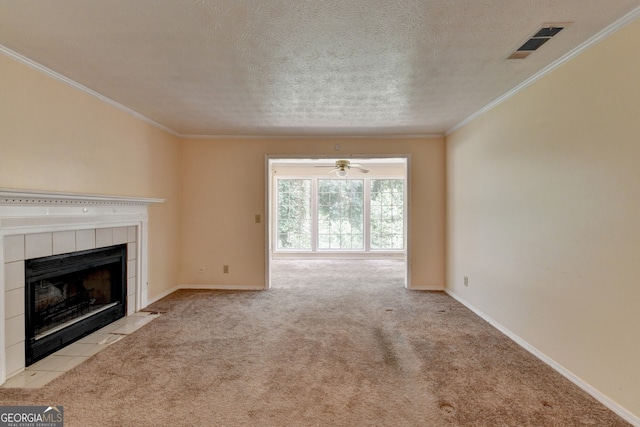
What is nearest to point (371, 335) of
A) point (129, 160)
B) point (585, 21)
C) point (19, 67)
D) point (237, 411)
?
point (237, 411)

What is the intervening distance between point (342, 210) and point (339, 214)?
0.13 metres

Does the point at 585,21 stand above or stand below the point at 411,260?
above

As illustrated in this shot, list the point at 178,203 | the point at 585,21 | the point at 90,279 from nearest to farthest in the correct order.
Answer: the point at 585,21 → the point at 90,279 → the point at 178,203

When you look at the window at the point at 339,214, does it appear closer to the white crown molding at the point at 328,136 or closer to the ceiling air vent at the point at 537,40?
the white crown molding at the point at 328,136

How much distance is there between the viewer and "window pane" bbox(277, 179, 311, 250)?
7789 millimetres

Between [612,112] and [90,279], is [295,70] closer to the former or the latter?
[612,112]

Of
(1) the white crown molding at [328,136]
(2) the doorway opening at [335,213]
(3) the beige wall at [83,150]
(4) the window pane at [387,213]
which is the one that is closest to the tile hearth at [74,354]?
(3) the beige wall at [83,150]

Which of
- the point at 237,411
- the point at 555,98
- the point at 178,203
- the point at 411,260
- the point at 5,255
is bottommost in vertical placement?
the point at 237,411

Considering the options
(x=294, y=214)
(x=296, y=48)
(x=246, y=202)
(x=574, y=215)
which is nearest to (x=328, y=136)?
(x=246, y=202)

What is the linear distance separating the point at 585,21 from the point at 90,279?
15.5ft

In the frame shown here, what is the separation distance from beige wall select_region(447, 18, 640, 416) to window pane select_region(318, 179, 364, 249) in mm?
4512

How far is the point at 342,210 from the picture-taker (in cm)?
781

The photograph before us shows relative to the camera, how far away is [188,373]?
2266 mm

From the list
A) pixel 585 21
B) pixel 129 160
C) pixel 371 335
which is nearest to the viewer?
pixel 585 21
